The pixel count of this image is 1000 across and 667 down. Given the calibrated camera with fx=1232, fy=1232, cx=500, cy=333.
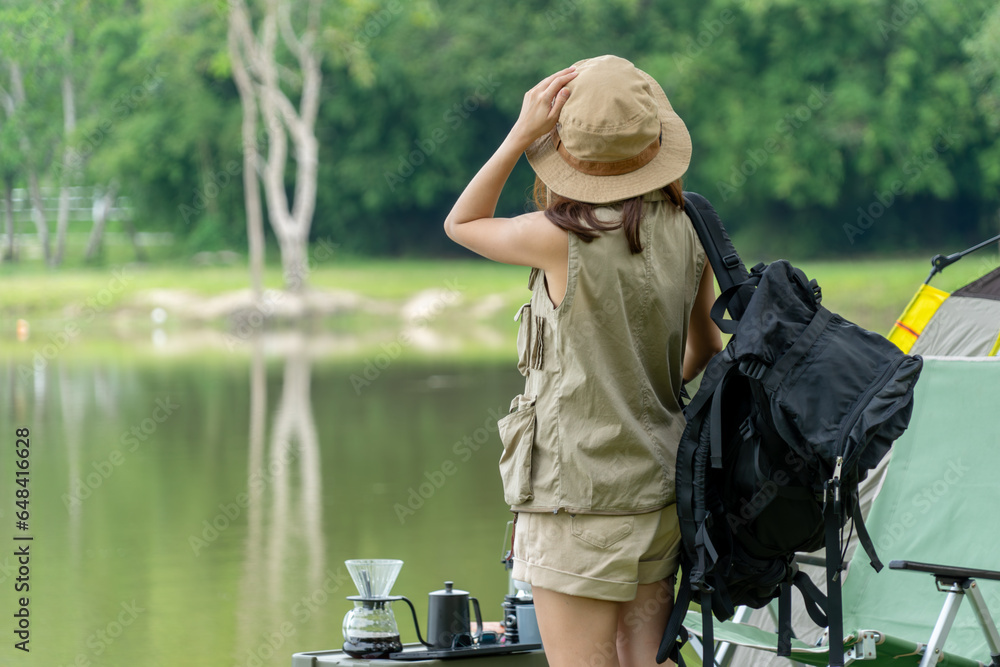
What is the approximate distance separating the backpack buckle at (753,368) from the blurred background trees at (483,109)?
24.4 m

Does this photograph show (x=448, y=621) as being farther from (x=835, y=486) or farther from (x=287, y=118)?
(x=287, y=118)

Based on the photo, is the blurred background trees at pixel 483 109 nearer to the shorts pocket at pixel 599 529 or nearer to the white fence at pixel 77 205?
the white fence at pixel 77 205

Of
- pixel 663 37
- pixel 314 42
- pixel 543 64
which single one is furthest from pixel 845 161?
pixel 314 42

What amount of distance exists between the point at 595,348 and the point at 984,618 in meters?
1.21

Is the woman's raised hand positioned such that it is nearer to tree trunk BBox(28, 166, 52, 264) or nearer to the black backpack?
the black backpack

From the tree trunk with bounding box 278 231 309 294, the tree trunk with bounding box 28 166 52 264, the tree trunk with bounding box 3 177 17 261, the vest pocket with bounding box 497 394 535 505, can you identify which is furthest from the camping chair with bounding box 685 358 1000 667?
the tree trunk with bounding box 3 177 17 261

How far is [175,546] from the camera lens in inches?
219

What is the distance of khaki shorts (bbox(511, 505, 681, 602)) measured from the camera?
168 centimetres

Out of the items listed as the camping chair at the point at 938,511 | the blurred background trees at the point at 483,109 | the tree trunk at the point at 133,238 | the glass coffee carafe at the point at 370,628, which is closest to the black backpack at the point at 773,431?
the glass coffee carafe at the point at 370,628

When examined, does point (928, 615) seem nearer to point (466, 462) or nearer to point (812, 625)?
point (812, 625)

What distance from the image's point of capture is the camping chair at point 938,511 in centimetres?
299

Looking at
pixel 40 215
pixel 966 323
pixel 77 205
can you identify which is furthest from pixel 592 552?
pixel 77 205

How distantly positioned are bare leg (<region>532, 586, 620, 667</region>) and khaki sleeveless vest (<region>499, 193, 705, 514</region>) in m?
0.13

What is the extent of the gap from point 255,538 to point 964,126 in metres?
26.0
